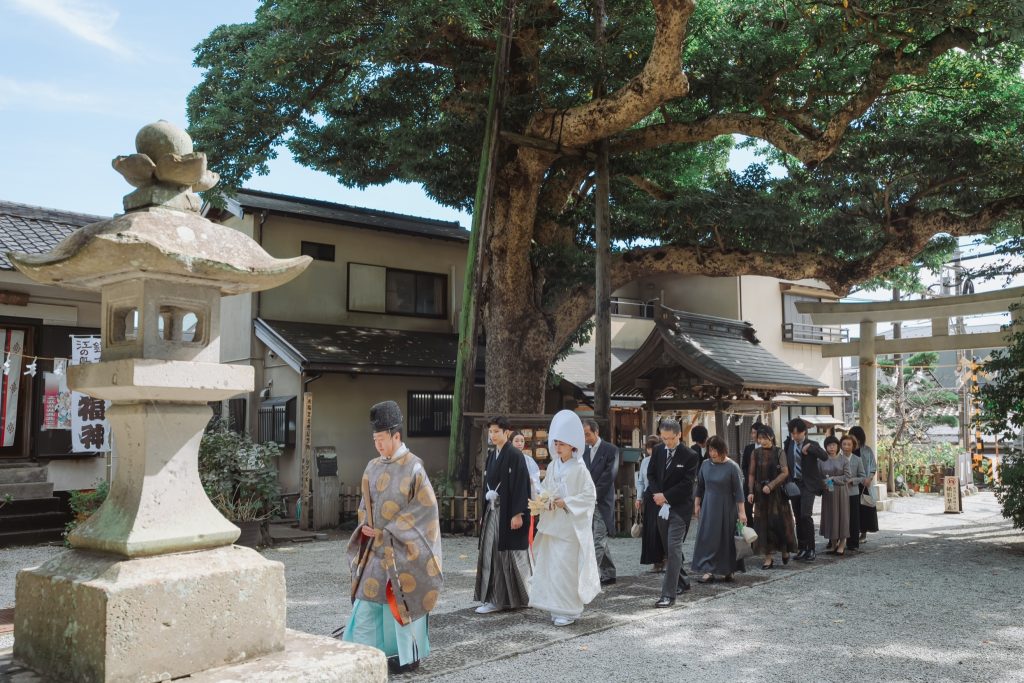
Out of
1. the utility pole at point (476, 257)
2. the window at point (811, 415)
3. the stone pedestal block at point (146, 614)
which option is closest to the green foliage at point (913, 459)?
the window at point (811, 415)

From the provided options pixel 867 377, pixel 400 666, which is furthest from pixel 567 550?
pixel 867 377

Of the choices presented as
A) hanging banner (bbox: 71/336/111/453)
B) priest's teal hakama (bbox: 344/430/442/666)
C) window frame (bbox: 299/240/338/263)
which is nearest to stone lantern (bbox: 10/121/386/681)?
priest's teal hakama (bbox: 344/430/442/666)

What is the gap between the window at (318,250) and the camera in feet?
60.0

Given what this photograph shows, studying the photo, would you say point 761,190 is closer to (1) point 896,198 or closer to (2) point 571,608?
(1) point 896,198

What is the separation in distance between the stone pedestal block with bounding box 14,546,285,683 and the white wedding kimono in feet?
14.3

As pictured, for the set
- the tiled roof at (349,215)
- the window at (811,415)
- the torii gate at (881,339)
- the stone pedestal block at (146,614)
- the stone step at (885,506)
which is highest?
the tiled roof at (349,215)

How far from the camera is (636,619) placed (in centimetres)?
796

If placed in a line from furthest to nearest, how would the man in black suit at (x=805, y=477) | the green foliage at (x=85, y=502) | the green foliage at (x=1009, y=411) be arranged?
the green foliage at (x=1009, y=411), the man in black suit at (x=805, y=477), the green foliage at (x=85, y=502)

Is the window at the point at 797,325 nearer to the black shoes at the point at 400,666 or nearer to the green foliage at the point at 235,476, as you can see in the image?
the green foliage at the point at 235,476

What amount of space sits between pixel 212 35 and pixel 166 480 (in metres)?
13.4

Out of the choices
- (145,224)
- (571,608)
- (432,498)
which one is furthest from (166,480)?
(571,608)

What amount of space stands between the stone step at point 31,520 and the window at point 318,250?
752 cm

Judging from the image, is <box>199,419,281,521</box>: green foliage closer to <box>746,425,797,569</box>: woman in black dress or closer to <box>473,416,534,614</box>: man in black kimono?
<box>473,416,534,614</box>: man in black kimono

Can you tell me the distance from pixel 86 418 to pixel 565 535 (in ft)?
29.1
